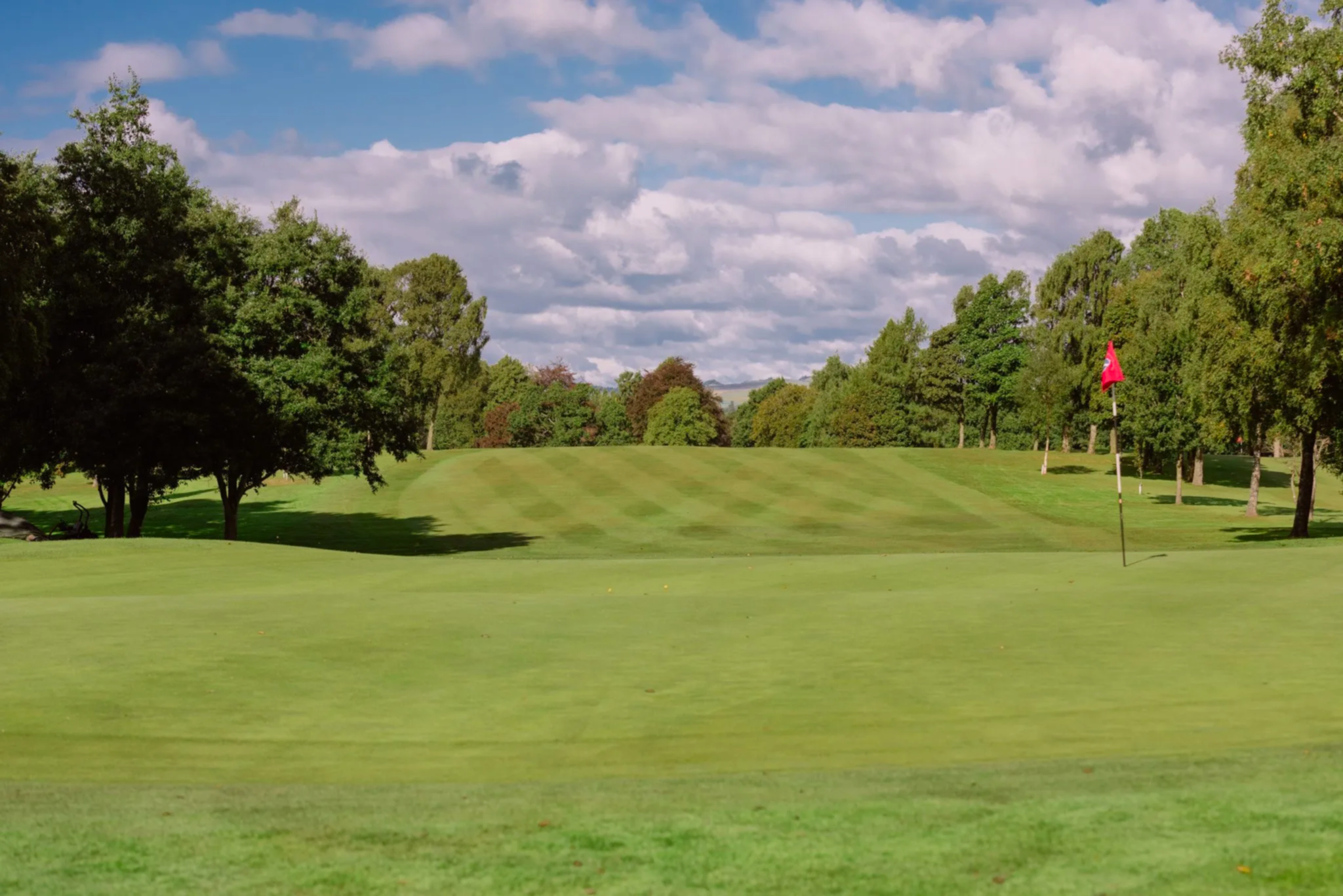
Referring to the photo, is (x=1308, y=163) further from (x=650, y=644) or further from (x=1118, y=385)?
(x=1118, y=385)

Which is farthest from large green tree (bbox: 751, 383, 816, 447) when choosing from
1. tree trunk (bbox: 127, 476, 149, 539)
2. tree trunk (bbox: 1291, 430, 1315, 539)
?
tree trunk (bbox: 127, 476, 149, 539)

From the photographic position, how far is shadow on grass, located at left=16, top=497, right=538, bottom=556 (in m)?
52.2

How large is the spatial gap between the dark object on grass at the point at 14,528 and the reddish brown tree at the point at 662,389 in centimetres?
11021

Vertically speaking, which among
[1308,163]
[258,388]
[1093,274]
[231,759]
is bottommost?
[231,759]

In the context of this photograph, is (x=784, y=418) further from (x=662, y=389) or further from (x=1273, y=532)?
(x=1273, y=532)

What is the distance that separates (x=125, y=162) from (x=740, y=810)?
39.6 m

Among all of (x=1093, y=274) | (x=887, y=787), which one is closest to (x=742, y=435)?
(x=1093, y=274)

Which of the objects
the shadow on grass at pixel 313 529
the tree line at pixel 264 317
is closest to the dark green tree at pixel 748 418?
the shadow on grass at pixel 313 529

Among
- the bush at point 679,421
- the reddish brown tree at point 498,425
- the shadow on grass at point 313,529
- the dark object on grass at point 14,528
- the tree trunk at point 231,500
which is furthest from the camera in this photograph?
the reddish brown tree at point 498,425

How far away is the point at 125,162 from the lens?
40.3 m

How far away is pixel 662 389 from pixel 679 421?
34.7 ft

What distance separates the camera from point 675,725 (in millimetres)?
11984

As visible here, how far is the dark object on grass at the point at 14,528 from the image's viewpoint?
122 ft

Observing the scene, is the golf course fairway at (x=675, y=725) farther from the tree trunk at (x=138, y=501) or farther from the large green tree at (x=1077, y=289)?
the large green tree at (x=1077, y=289)
